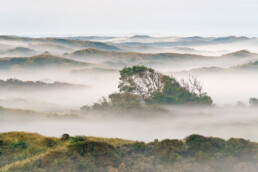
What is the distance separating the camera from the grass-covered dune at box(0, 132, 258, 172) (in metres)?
17.7

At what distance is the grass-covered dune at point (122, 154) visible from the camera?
17734 mm

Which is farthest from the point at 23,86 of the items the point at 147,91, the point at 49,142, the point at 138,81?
the point at 49,142

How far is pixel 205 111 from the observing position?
5772cm

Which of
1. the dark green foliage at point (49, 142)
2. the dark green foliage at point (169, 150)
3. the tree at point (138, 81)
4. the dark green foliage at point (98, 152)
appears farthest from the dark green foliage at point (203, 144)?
the tree at point (138, 81)

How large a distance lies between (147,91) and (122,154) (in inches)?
1543

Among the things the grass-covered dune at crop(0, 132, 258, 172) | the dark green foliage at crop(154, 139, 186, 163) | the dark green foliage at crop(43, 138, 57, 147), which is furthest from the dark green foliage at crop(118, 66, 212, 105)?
the dark green foliage at crop(154, 139, 186, 163)

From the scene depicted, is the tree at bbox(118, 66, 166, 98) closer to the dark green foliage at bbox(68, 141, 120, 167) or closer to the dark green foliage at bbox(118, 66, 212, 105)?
the dark green foliage at bbox(118, 66, 212, 105)

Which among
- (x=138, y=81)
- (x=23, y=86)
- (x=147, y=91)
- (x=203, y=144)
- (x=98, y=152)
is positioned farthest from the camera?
(x=23, y=86)

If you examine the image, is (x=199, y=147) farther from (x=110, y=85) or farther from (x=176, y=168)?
(x=110, y=85)

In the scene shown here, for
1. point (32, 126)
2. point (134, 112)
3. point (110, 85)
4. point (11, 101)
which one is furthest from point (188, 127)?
point (110, 85)

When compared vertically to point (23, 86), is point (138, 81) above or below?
below

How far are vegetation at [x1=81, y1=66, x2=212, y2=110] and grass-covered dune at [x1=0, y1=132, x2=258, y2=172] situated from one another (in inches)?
1310

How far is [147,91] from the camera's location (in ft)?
192

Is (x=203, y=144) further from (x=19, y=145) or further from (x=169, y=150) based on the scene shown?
(x=19, y=145)
